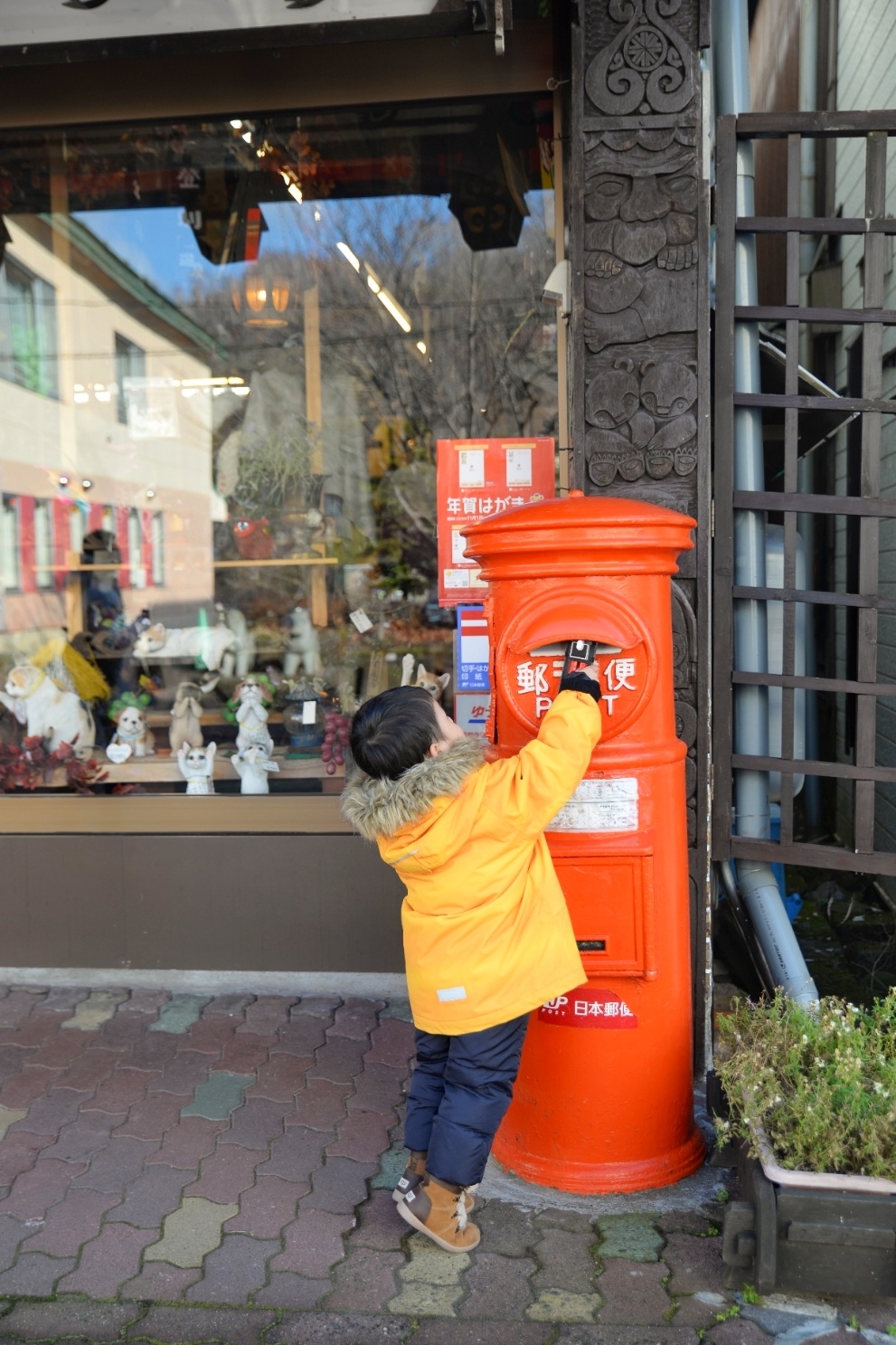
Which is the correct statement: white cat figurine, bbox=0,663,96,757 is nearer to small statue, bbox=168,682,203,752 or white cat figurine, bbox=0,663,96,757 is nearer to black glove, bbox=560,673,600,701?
small statue, bbox=168,682,203,752

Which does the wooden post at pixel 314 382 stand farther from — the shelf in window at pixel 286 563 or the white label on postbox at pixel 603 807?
the white label on postbox at pixel 603 807

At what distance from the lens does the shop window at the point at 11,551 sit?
5277 mm

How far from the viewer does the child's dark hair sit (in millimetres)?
2594

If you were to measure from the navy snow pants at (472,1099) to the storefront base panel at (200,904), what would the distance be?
172cm

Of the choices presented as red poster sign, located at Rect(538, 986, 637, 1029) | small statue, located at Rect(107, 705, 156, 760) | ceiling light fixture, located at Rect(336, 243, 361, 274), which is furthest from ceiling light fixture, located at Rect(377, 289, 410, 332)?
red poster sign, located at Rect(538, 986, 637, 1029)

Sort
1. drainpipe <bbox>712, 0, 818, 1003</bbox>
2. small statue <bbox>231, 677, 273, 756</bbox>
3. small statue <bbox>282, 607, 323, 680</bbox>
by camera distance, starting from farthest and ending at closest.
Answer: small statue <bbox>282, 607, 323, 680</bbox> → small statue <bbox>231, 677, 273, 756</bbox> → drainpipe <bbox>712, 0, 818, 1003</bbox>

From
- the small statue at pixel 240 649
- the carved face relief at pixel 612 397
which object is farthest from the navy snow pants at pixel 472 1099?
the small statue at pixel 240 649

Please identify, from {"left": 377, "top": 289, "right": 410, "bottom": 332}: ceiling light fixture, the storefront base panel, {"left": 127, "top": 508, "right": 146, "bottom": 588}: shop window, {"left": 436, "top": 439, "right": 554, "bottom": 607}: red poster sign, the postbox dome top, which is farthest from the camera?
{"left": 127, "top": 508, "right": 146, "bottom": 588}: shop window

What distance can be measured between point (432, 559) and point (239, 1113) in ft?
8.45

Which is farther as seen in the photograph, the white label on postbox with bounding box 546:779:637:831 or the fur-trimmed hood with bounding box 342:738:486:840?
the white label on postbox with bounding box 546:779:637:831

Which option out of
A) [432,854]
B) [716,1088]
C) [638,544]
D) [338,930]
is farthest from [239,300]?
[716,1088]

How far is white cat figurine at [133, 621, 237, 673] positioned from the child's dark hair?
274 centimetres

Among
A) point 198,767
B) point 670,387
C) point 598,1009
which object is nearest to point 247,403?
point 198,767

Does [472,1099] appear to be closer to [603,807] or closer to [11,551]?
[603,807]
